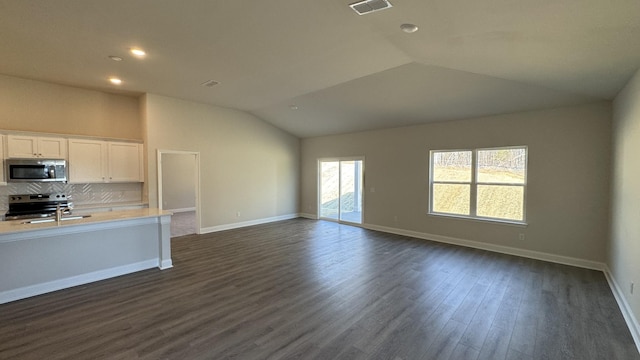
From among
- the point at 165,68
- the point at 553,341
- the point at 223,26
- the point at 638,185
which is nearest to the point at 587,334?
the point at 553,341

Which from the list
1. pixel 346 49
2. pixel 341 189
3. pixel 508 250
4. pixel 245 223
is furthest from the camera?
pixel 341 189

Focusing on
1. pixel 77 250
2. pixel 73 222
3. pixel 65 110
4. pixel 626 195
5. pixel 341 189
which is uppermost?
pixel 65 110

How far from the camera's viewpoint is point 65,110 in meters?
5.28

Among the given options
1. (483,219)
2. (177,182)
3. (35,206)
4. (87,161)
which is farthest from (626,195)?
(177,182)

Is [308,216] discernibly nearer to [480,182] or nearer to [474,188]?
[474,188]

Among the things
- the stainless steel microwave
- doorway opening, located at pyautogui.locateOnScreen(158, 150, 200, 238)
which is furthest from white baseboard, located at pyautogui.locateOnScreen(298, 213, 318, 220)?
the stainless steel microwave

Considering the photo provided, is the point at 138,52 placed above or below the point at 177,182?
above

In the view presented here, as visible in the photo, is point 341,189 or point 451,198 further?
point 341,189

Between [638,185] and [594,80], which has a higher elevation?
[594,80]

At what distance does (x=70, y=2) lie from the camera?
256cm

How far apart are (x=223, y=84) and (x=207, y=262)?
321cm

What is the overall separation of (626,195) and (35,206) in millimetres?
8825

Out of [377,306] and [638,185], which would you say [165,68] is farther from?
[638,185]

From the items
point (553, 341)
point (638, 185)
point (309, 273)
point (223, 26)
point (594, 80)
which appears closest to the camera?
point (553, 341)
